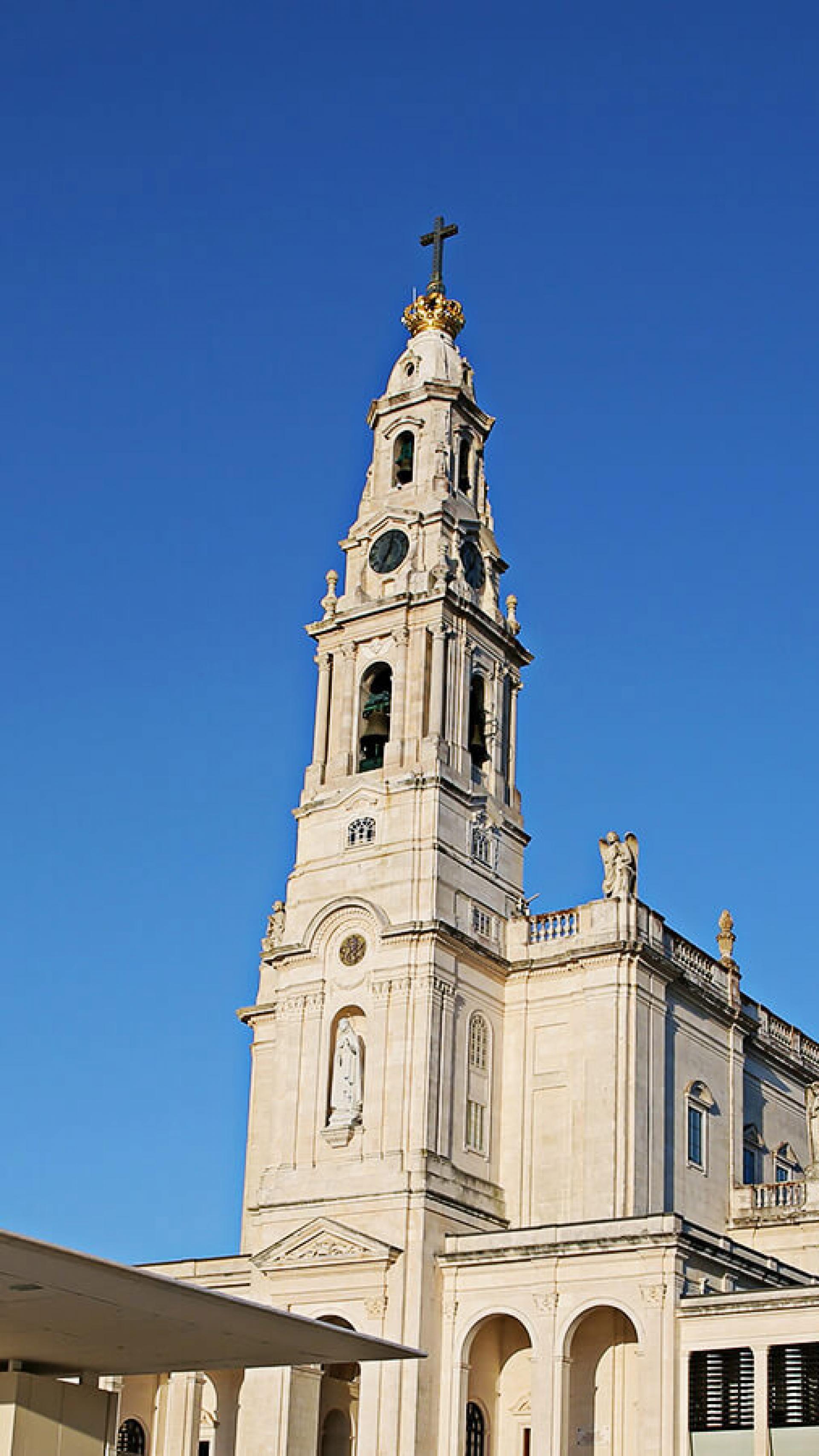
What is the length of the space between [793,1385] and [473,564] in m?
25.2

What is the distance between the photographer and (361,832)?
2157 inches

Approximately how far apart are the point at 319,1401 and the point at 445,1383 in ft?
12.5

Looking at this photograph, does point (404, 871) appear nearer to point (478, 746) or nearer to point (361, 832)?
point (361, 832)

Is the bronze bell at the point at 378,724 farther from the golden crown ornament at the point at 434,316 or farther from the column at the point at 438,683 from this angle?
the golden crown ornament at the point at 434,316

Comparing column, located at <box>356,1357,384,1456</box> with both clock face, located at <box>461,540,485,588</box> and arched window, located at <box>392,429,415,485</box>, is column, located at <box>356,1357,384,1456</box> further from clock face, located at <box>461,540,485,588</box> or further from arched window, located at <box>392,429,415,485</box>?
arched window, located at <box>392,429,415,485</box>

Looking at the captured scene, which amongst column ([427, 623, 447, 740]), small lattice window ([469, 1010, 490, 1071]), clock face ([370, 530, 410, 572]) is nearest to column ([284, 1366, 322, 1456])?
small lattice window ([469, 1010, 490, 1071])

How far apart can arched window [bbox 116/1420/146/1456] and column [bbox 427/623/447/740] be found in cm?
2036

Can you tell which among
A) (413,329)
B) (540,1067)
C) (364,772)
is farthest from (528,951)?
(413,329)

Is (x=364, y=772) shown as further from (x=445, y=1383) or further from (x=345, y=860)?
(x=445, y=1383)

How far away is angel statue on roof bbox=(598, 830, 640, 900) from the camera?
54125mm

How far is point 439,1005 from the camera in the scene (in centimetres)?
5175

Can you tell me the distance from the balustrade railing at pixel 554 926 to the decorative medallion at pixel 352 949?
489 centimetres

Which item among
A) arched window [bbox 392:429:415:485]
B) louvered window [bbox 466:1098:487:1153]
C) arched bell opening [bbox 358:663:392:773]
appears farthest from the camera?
arched window [bbox 392:429:415:485]

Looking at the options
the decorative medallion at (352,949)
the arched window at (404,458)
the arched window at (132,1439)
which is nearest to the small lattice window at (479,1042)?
→ the decorative medallion at (352,949)
